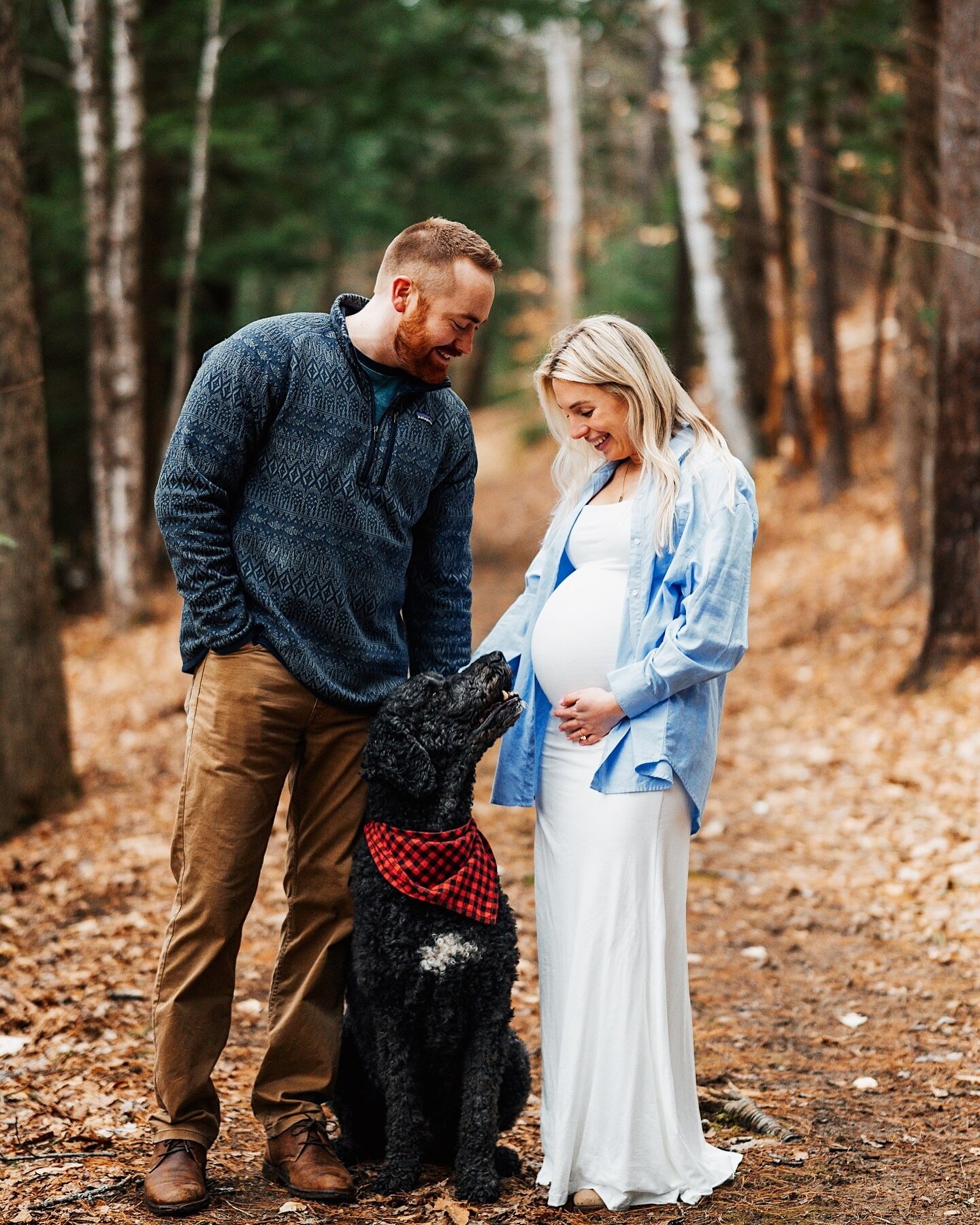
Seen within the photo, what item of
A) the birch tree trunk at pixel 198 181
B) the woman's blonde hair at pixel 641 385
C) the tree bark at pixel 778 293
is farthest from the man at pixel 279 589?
the tree bark at pixel 778 293

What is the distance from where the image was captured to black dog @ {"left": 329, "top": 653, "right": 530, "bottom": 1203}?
12.0 ft

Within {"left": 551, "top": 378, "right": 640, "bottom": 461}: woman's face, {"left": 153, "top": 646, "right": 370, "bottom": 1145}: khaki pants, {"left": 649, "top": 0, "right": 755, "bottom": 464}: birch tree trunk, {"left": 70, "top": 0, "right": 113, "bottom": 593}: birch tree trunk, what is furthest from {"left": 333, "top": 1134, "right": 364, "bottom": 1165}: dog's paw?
{"left": 649, "top": 0, "right": 755, "bottom": 464}: birch tree trunk

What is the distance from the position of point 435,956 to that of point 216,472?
5.00 ft

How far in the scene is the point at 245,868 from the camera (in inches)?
148

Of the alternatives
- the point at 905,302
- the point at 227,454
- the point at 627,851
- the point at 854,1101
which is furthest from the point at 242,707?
the point at 905,302

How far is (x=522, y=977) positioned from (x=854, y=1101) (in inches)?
68.5

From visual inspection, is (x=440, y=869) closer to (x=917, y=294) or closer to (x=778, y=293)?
(x=917, y=294)

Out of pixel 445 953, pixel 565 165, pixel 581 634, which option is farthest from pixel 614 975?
pixel 565 165

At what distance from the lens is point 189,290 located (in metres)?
14.1

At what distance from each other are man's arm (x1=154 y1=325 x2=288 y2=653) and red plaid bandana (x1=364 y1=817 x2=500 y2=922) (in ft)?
2.47

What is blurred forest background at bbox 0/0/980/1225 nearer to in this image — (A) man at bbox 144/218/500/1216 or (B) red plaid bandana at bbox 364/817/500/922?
(A) man at bbox 144/218/500/1216

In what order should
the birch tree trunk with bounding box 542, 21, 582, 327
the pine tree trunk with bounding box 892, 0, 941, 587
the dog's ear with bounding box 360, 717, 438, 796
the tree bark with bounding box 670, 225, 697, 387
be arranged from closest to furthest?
the dog's ear with bounding box 360, 717, 438, 796 < the pine tree trunk with bounding box 892, 0, 941, 587 < the tree bark with bounding box 670, 225, 697, 387 < the birch tree trunk with bounding box 542, 21, 582, 327

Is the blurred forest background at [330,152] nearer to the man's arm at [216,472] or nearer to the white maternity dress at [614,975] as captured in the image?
the man's arm at [216,472]

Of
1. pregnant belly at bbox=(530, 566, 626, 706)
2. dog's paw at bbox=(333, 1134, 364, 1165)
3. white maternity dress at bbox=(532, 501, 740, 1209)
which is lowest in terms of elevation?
dog's paw at bbox=(333, 1134, 364, 1165)
